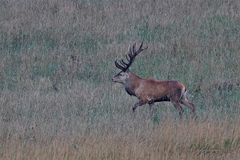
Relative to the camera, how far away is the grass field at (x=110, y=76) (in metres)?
10.0

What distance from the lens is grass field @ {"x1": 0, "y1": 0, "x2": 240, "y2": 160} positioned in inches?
395

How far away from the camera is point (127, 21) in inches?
856

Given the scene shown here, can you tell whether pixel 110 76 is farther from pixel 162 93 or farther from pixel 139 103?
pixel 162 93

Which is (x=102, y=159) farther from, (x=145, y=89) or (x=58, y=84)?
(x=58, y=84)

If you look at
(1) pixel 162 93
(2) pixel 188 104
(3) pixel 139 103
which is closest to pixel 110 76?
(3) pixel 139 103

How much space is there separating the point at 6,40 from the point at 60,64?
2.76 metres

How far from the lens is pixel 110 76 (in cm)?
1722

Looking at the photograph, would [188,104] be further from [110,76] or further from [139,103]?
[110,76]

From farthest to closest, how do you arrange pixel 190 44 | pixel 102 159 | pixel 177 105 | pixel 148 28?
pixel 148 28 → pixel 190 44 → pixel 177 105 → pixel 102 159

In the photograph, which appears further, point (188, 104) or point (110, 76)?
point (110, 76)

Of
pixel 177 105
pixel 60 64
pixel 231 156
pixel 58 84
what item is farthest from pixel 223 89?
pixel 231 156

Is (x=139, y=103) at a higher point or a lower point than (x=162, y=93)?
lower

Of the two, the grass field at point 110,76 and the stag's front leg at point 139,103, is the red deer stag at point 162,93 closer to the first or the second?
the stag's front leg at point 139,103

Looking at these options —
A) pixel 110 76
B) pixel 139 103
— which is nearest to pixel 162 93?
pixel 139 103
